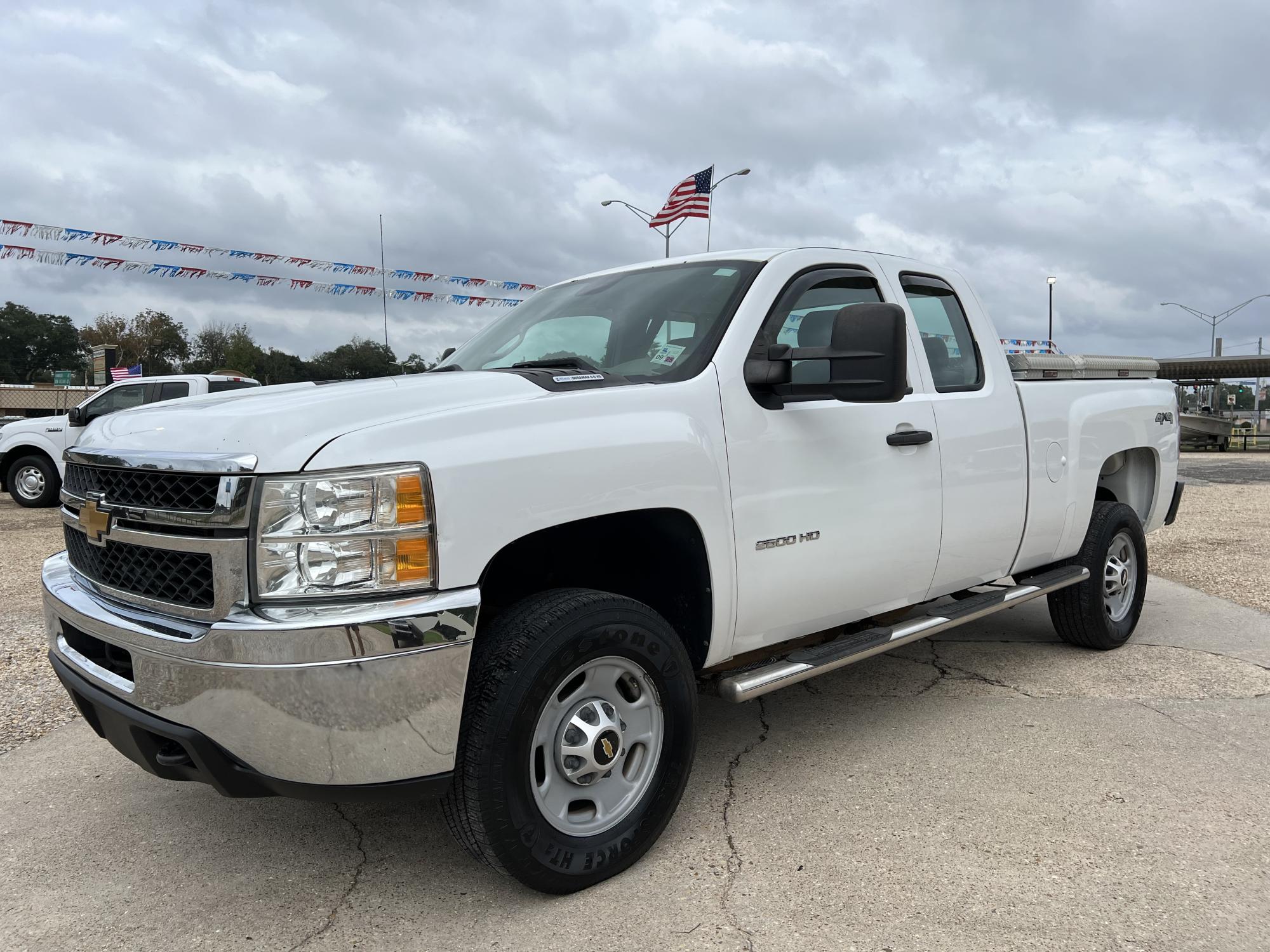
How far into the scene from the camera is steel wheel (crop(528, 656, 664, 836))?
262cm

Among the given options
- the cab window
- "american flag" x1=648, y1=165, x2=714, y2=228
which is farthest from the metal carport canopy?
the cab window

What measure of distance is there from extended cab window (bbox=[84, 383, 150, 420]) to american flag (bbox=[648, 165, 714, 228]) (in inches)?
420

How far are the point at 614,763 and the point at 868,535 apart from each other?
51.0 inches

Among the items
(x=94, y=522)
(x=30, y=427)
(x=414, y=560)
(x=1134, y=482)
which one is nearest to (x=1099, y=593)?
(x=1134, y=482)

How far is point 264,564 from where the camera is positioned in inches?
89.0

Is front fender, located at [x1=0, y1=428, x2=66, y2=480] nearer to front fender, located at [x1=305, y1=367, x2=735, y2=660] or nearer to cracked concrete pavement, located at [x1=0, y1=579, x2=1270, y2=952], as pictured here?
cracked concrete pavement, located at [x1=0, y1=579, x2=1270, y2=952]

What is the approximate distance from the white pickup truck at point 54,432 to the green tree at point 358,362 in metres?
1.92

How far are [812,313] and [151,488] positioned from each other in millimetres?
2300

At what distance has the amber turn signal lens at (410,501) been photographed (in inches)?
89.8

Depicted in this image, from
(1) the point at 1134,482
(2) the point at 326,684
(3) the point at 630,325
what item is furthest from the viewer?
(1) the point at 1134,482

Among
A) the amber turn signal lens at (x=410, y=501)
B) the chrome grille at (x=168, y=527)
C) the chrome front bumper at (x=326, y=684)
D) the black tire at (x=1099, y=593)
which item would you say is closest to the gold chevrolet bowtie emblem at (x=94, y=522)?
the chrome grille at (x=168, y=527)

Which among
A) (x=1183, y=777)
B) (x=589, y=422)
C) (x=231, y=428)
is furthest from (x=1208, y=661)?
(x=231, y=428)

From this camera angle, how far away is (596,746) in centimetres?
265

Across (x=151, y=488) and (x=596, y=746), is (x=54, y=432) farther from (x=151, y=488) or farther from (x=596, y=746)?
(x=596, y=746)
